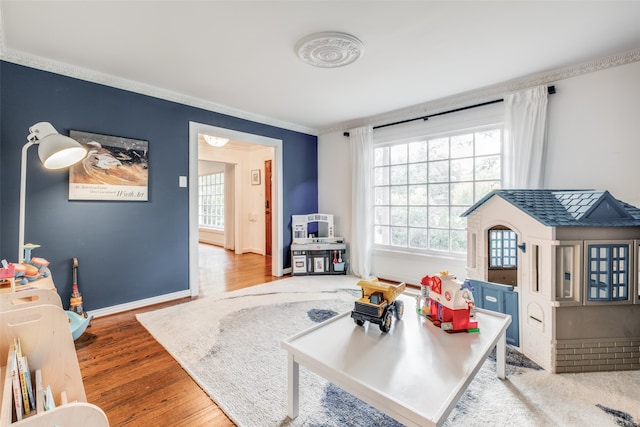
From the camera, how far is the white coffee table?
1.03 m

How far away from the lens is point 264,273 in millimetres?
4535

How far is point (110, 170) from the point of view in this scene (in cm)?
282

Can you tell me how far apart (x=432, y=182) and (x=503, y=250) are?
4.56 ft

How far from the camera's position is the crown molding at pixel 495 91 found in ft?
7.94

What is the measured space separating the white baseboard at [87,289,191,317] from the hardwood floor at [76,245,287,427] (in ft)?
0.20

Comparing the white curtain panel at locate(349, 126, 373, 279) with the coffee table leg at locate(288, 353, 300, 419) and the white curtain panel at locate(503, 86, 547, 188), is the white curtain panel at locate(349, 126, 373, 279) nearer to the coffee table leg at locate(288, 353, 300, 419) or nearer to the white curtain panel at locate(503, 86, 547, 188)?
the white curtain panel at locate(503, 86, 547, 188)

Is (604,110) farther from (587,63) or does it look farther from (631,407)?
(631,407)

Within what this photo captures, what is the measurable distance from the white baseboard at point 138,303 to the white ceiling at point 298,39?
2.16 meters

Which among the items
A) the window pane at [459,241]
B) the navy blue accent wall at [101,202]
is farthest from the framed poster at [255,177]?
the window pane at [459,241]

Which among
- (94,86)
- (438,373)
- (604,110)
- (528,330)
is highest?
(94,86)

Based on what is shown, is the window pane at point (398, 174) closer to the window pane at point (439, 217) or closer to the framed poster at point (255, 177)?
the window pane at point (439, 217)

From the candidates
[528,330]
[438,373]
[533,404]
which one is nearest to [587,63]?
[528,330]

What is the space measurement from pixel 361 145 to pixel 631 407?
3431 millimetres

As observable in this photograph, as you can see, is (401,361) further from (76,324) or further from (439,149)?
(439,149)
